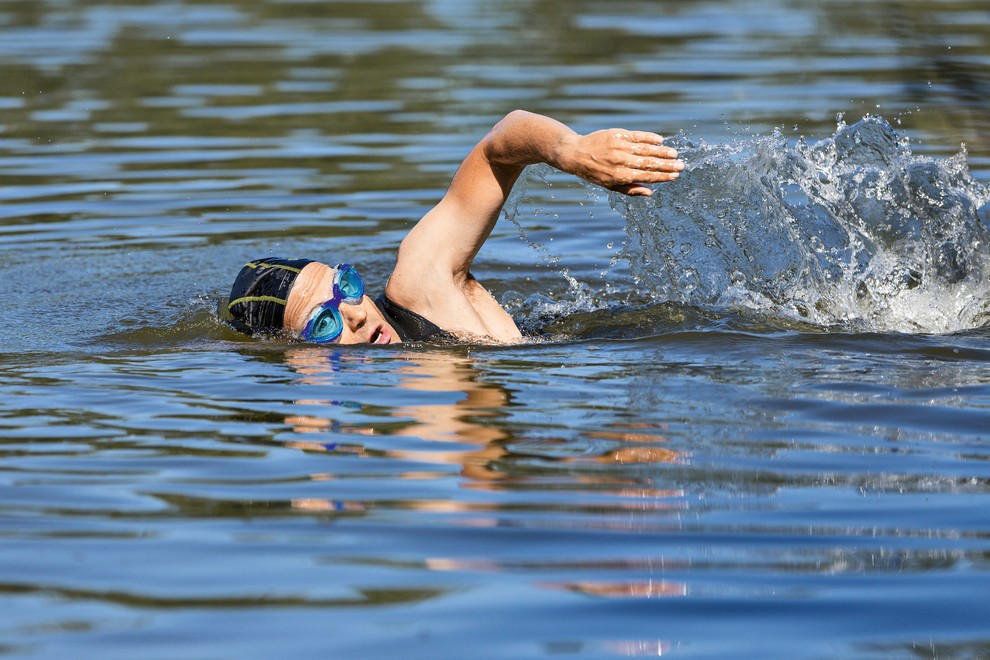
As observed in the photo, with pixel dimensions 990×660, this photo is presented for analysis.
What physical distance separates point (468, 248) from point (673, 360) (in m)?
1.11

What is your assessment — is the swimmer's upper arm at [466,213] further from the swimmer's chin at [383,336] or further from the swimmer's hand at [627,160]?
the swimmer's hand at [627,160]

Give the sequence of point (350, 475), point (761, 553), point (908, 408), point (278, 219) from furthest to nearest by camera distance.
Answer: point (278, 219), point (908, 408), point (350, 475), point (761, 553)

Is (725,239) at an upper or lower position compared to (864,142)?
lower

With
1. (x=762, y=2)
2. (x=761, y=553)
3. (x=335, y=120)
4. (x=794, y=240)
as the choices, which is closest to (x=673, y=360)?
(x=794, y=240)

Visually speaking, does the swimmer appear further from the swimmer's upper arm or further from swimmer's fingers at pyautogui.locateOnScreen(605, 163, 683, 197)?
swimmer's fingers at pyautogui.locateOnScreen(605, 163, 683, 197)

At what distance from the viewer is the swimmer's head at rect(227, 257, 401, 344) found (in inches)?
265

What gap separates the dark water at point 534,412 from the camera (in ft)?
12.5

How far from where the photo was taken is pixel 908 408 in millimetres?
5484

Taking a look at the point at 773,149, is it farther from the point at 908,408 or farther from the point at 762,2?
the point at 762,2

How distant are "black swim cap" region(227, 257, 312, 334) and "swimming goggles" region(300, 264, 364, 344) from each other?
20 cm

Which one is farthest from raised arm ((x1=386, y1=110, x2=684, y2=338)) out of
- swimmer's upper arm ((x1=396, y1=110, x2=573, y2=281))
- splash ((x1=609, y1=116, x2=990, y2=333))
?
splash ((x1=609, y1=116, x2=990, y2=333))

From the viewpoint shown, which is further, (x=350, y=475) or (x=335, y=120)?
(x=335, y=120)

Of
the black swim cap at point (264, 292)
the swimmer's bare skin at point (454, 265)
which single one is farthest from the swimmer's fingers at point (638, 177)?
the black swim cap at point (264, 292)

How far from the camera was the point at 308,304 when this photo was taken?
682cm
